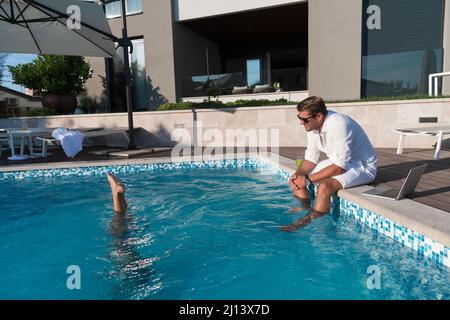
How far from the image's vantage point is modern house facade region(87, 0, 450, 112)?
32.4 ft

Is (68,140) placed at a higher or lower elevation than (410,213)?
higher

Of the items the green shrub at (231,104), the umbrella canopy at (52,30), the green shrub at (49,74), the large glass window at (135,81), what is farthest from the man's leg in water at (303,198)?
the green shrub at (49,74)

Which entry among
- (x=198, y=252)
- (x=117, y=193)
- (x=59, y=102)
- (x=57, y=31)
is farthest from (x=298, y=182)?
(x=59, y=102)

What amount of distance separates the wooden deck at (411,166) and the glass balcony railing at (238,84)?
4.91 m

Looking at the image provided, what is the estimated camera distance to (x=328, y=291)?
2709 mm

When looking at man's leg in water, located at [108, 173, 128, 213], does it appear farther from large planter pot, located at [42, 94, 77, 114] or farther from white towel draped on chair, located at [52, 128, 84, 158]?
large planter pot, located at [42, 94, 77, 114]

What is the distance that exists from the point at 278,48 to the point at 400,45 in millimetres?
7980

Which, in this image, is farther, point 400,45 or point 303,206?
point 400,45

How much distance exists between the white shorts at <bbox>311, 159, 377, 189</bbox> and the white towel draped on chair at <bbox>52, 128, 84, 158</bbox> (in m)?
6.46

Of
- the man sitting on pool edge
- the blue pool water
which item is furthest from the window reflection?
the man sitting on pool edge

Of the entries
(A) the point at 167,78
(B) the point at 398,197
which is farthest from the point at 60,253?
(A) the point at 167,78

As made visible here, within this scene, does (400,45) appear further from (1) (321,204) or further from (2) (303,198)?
(1) (321,204)

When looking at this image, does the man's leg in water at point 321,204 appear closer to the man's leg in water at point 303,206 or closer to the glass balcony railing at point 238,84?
the man's leg in water at point 303,206

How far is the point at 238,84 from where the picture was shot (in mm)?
12977
